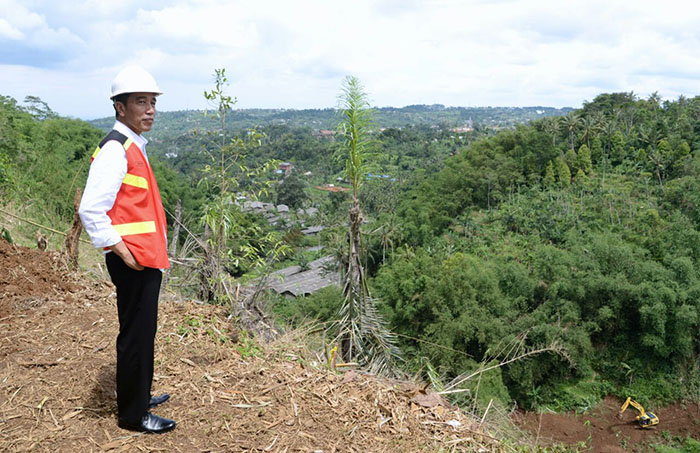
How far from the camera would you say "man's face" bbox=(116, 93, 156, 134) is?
1.83 metres

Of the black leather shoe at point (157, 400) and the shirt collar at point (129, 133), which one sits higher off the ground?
the shirt collar at point (129, 133)

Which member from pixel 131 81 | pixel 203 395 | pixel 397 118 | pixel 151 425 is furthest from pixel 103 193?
pixel 397 118

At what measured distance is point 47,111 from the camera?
67.8 ft

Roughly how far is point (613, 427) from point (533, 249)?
12.3 meters

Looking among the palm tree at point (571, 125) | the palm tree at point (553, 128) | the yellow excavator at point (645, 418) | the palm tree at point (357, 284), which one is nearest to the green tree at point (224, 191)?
the palm tree at point (357, 284)

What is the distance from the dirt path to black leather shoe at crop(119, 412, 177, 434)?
43.6 ft

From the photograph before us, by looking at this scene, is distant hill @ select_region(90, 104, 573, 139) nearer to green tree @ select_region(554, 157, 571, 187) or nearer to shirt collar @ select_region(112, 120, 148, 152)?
green tree @ select_region(554, 157, 571, 187)

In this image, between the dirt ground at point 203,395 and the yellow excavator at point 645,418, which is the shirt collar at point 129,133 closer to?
the dirt ground at point 203,395

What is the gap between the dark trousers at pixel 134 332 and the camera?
6.07ft

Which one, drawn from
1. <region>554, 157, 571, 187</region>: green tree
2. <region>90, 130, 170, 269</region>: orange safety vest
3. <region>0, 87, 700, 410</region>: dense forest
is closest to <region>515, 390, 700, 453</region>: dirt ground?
<region>0, 87, 700, 410</region>: dense forest

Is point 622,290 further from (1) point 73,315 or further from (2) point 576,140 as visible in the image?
(2) point 576,140

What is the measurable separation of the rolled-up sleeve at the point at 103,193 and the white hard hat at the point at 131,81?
21cm

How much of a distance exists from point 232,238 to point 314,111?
573 ft

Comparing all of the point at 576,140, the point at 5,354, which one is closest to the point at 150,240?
the point at 5,354
